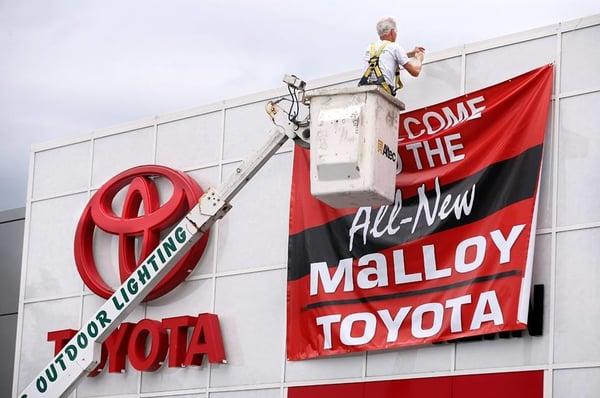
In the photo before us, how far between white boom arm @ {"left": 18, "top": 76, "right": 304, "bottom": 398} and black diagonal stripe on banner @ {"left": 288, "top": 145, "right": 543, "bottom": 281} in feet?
4.10

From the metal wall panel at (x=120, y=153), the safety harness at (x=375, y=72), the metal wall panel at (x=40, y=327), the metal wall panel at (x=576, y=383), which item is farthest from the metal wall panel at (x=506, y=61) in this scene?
the metal wall panel at (x=40, y=327)

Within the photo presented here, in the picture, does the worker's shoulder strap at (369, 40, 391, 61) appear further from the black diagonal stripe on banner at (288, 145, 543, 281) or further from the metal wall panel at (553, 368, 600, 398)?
the metal wall panel at (553, 368, 600, 398)

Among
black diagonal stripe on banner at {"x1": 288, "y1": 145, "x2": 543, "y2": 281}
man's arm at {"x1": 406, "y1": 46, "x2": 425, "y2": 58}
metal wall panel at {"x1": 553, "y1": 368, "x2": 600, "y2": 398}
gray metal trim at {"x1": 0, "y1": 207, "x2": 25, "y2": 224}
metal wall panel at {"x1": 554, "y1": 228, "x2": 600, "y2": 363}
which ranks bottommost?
metal wall panel at {"x1": 553, "y1": 368, "x2": 600, "y2": 398}

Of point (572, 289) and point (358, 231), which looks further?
point (358, 231)

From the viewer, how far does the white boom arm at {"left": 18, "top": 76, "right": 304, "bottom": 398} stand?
2078cm

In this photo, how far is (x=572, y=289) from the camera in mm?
18453

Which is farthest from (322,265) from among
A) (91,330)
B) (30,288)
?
(30,288)

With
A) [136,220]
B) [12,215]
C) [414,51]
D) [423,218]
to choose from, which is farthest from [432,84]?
[12,215]

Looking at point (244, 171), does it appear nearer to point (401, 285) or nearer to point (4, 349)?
point (401, 285)

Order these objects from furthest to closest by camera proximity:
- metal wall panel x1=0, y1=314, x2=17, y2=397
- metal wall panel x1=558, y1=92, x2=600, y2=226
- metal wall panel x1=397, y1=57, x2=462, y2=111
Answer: metal wall panel x1=0, y1=314, x2=17, y2=397
metal wall panel x1=397, y1=57, x2=462, y2=111
metal wall panel x1=558, y1=92, x2=600, y2=226

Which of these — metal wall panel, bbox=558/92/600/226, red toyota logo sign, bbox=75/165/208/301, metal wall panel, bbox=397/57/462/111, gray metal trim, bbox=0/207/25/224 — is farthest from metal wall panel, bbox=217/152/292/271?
gray metal trim, bbox=0/207/25/224

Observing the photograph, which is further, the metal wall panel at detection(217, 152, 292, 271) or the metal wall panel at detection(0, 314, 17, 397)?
the metal wall panel at detection(0, 314, 17, 397)

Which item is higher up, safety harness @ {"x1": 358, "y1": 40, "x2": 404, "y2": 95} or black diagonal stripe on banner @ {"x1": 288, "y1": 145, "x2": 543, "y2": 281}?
safety harness @ {"x1": 358, "y1": 40, "x2": 404, "y2": 95}

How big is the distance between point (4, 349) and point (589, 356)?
13029mm
